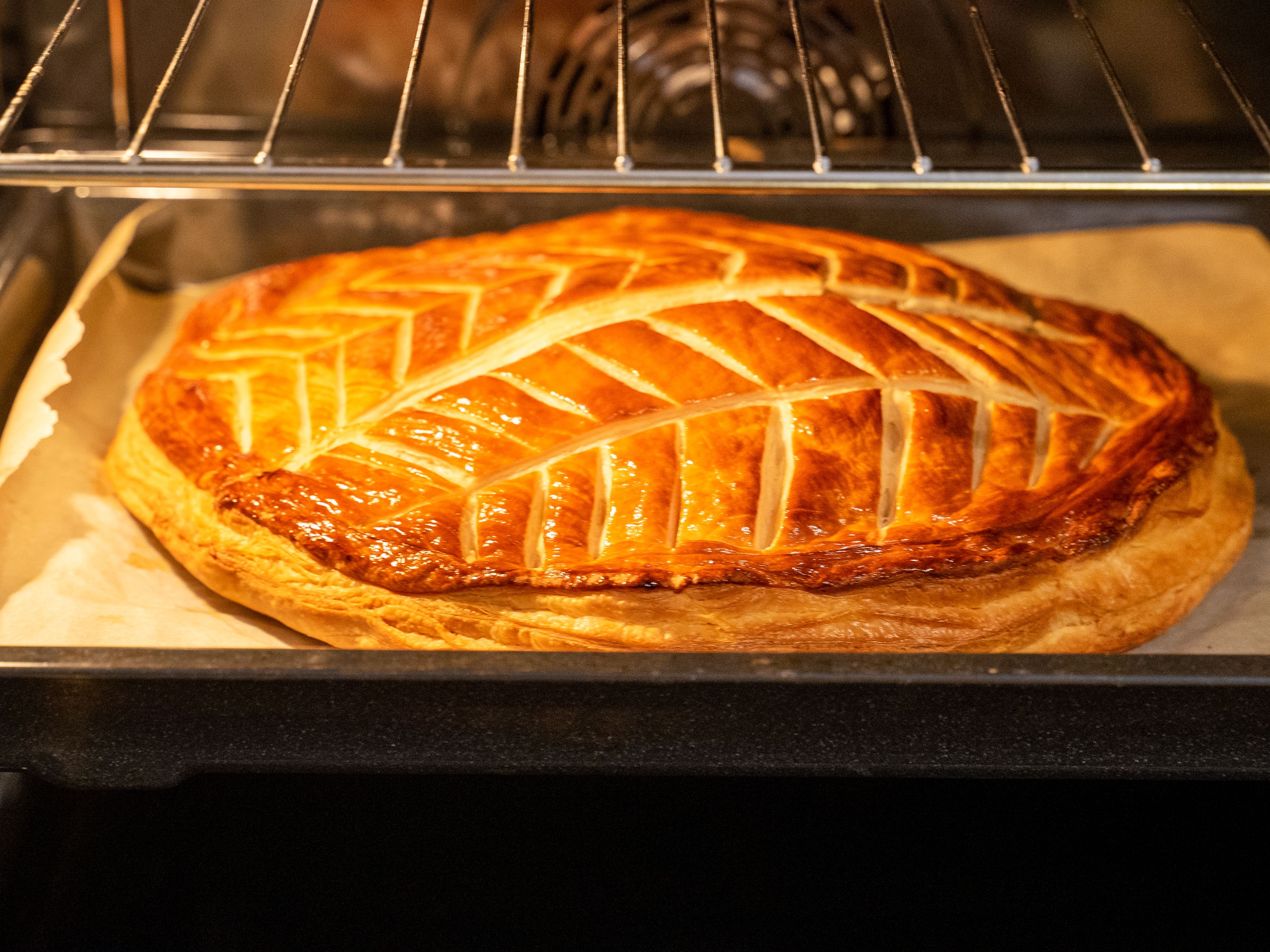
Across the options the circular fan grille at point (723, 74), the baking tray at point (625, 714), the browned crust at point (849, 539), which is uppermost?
the circular fan grille at point (723, 74)

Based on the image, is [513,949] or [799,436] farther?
[799,436]

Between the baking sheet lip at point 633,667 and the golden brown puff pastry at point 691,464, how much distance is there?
0.27m

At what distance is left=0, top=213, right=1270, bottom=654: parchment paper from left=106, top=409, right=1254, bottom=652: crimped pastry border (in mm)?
77

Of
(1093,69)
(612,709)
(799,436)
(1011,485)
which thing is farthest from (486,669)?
(1093,69)

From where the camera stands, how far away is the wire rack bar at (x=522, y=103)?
1.38 meters

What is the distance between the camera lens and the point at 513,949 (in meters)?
1.48

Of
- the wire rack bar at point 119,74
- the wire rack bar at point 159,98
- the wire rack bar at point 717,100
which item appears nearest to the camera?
the wire rack bar at point 159,98

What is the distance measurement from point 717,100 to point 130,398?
137 cm

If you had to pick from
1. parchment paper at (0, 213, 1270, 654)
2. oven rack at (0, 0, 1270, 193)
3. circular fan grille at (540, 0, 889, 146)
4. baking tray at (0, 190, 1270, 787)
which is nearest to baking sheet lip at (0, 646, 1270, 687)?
baking tray at (0, 190, 1270, 787)

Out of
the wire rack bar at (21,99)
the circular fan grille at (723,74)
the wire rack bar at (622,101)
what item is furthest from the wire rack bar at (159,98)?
the circular fan grille at (723,74)

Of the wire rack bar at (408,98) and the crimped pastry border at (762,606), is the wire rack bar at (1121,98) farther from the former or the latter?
the wire rack bar at (408,98)

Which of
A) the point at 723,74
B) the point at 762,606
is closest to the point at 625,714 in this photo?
the point at 762,606

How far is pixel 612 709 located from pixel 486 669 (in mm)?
171

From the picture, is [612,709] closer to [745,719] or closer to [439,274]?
[745,719]
